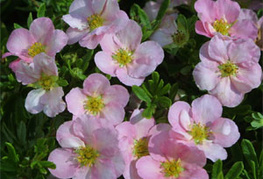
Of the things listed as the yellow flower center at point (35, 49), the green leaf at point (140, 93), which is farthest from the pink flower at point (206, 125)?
the yellow flower center at point (35, 49)

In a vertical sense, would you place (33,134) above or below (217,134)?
below

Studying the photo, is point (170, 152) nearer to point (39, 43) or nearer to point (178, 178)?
point (178, 178)

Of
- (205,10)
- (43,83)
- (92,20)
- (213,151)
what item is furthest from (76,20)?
(213,151)

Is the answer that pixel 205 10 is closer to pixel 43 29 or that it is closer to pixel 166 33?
pixel 166 33

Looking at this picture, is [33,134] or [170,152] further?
[33,134]

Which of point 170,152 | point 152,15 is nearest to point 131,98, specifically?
point 170,152

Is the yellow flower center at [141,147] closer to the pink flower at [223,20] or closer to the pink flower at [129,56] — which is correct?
the pink flower at [129,56]
